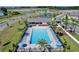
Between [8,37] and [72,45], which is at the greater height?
[8,37]

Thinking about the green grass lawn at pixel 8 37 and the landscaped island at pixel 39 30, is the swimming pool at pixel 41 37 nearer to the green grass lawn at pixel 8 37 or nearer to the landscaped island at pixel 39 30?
the landscaped island at pixel 39 30

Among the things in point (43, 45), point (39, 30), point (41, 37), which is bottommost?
point (43, 45)

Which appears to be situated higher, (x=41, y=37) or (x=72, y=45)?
(x=41, y=37)

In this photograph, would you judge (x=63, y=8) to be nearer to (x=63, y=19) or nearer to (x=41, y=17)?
(x=63, y=19)

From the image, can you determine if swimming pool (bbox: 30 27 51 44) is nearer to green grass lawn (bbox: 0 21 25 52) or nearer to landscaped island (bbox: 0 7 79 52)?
landscaped island (bbox: 0 7 79 52)

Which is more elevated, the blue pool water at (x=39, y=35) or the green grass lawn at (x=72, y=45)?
the blue pool water at (x=39, y=35)

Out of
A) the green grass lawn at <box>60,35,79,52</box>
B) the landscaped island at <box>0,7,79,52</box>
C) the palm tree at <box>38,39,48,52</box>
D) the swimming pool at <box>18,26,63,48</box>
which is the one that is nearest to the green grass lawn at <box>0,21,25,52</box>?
the landscaped island at <box>0,7,79,52</box>

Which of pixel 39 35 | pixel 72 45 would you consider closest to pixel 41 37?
pixel 39 35

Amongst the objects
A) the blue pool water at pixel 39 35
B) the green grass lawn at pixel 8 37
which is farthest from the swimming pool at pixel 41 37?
the green grass lawn at pixel 8 37

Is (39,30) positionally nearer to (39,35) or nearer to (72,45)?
(39,35)

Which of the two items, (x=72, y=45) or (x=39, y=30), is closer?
(x=72, y=45)

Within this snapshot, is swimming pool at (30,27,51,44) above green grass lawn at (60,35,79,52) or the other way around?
above

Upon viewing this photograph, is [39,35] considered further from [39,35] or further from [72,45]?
[72,45]
